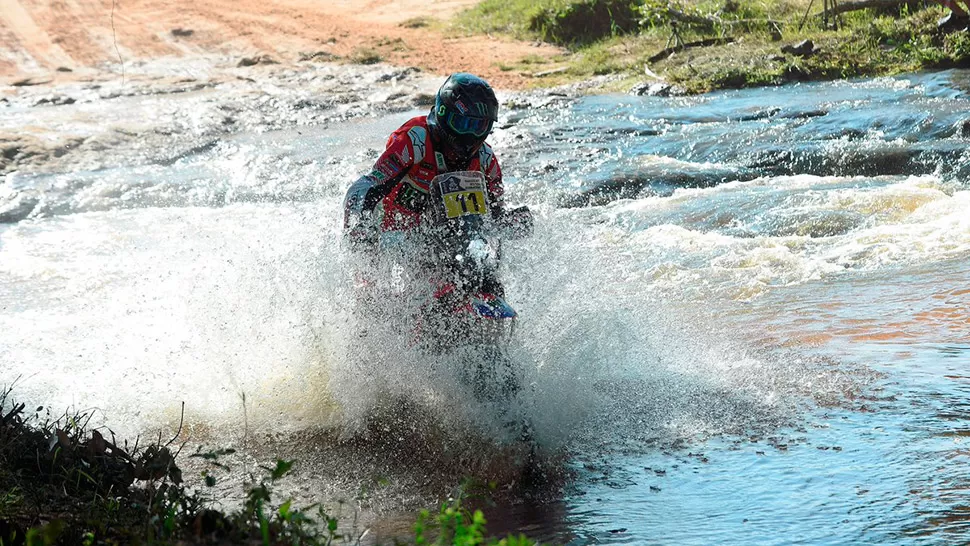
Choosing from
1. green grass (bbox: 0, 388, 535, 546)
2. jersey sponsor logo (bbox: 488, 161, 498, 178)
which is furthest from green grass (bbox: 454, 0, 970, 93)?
green grass (bbox: 0, 388, 535, 546)

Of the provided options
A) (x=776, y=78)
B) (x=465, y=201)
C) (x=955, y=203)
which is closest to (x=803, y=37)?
(x=776, y=78)

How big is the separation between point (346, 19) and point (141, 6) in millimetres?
4787

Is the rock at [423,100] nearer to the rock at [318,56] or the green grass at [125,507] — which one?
the rock at [318,56]

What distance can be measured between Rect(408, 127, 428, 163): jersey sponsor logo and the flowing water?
66 centimetres

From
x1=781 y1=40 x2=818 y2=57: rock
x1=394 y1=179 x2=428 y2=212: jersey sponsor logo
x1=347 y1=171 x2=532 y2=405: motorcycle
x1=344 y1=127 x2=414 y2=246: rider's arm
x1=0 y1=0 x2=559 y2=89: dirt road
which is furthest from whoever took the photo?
x1=0 y1=0 x2=559 y2=89: dirt road

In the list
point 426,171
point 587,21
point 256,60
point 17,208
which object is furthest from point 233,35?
point 426,171

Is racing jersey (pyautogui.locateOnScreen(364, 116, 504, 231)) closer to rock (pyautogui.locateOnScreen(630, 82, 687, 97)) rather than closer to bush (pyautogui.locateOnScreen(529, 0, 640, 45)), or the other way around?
rock (pyautogui.locateOnScreen(630, 82, 687, 97))

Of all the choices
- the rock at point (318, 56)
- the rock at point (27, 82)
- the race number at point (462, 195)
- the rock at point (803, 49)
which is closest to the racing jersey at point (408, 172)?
the race number at point (462, 195)

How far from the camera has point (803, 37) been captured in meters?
17.5

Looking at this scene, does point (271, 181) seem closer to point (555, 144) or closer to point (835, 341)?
point (555, 144)

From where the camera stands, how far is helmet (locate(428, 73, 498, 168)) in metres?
5.85

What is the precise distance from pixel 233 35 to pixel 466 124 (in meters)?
18.1

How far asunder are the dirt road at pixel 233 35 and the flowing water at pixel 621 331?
705 cm

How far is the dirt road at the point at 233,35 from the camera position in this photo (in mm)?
20578
